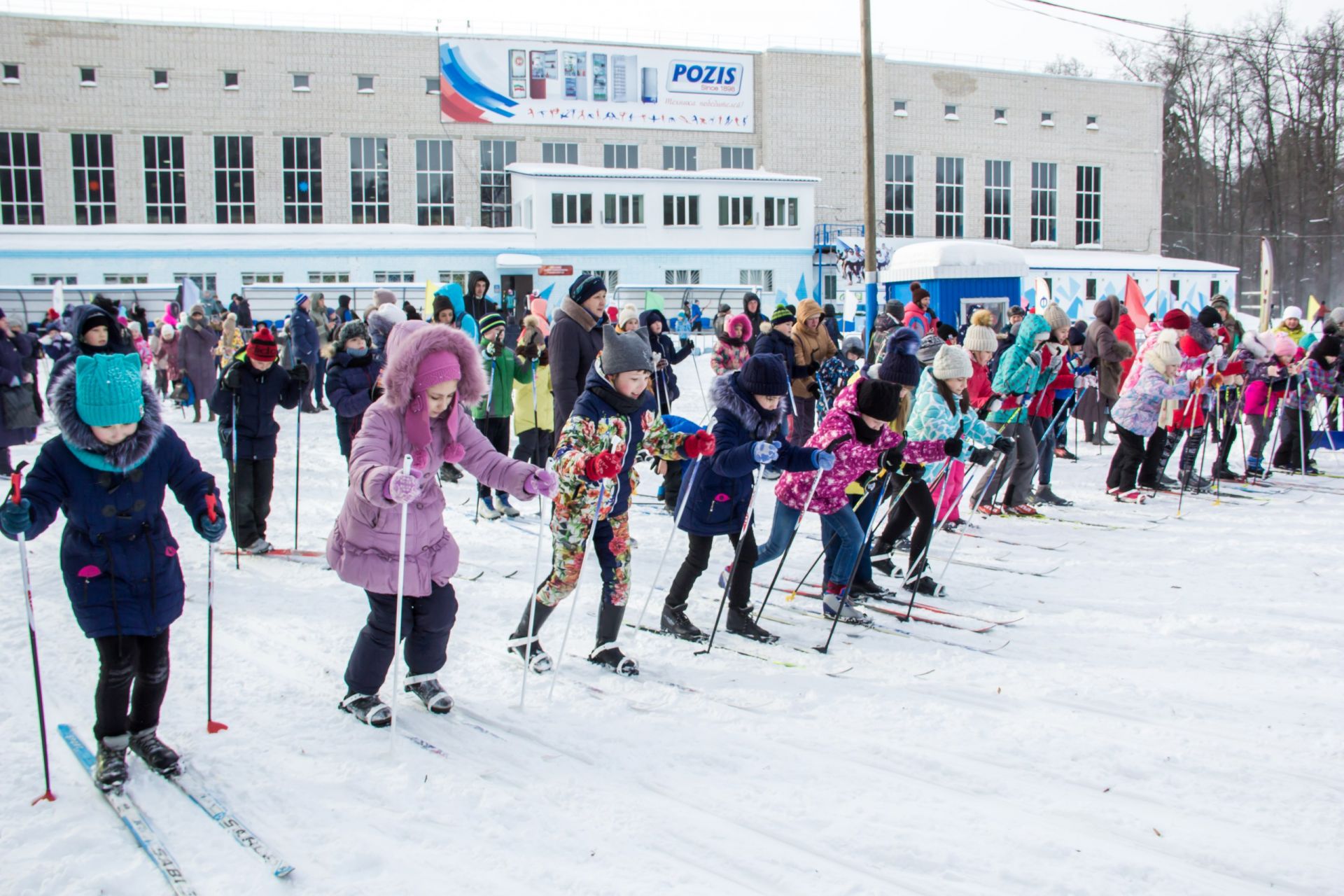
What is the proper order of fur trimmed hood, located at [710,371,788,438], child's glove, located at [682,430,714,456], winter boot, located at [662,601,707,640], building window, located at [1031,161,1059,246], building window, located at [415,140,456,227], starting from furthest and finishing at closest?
building window, located at [1031,161,1059,246] < building window, located at [415,140,456,227] < winter boot, located at [662,601,707,640] < fur trimmed hood, located at [710,371,788,438] < child's glove, located at [682,430,714,456]

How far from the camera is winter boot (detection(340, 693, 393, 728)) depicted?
380 centimetres

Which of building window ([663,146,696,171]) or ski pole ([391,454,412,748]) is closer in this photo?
ski pole ([391,454,412,748])

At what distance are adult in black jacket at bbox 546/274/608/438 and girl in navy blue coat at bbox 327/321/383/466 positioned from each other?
50.1 inches

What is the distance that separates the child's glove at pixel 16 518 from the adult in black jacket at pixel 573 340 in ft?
11.1

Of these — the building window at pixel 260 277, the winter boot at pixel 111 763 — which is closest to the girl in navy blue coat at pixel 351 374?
the winter boot at pixel 111 763

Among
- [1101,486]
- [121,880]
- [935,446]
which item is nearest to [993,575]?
[935,446]

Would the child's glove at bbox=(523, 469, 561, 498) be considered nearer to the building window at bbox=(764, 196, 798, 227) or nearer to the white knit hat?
the white knit hat

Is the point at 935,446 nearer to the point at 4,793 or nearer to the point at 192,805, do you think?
the point at 192,805

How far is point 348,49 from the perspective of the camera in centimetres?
3841

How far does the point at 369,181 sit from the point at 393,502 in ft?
125

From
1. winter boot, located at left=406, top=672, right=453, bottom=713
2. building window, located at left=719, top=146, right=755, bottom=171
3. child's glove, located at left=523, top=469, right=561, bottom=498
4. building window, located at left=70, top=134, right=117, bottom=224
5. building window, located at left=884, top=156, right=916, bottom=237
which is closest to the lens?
child's glove, located at left=523, top=469, right=561, bottom=498

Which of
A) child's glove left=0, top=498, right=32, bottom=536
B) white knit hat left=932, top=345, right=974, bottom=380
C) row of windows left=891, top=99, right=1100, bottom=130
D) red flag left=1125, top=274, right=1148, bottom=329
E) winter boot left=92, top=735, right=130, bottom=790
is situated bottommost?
winter boot left=92, top=735, right=130, bottom=790

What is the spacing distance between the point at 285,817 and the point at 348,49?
40.5m

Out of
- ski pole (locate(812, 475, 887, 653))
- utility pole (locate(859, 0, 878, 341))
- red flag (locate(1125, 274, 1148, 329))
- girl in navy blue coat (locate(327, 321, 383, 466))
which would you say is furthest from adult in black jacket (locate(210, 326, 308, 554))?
red flag (locate(1125, 274, 1148, 329))
